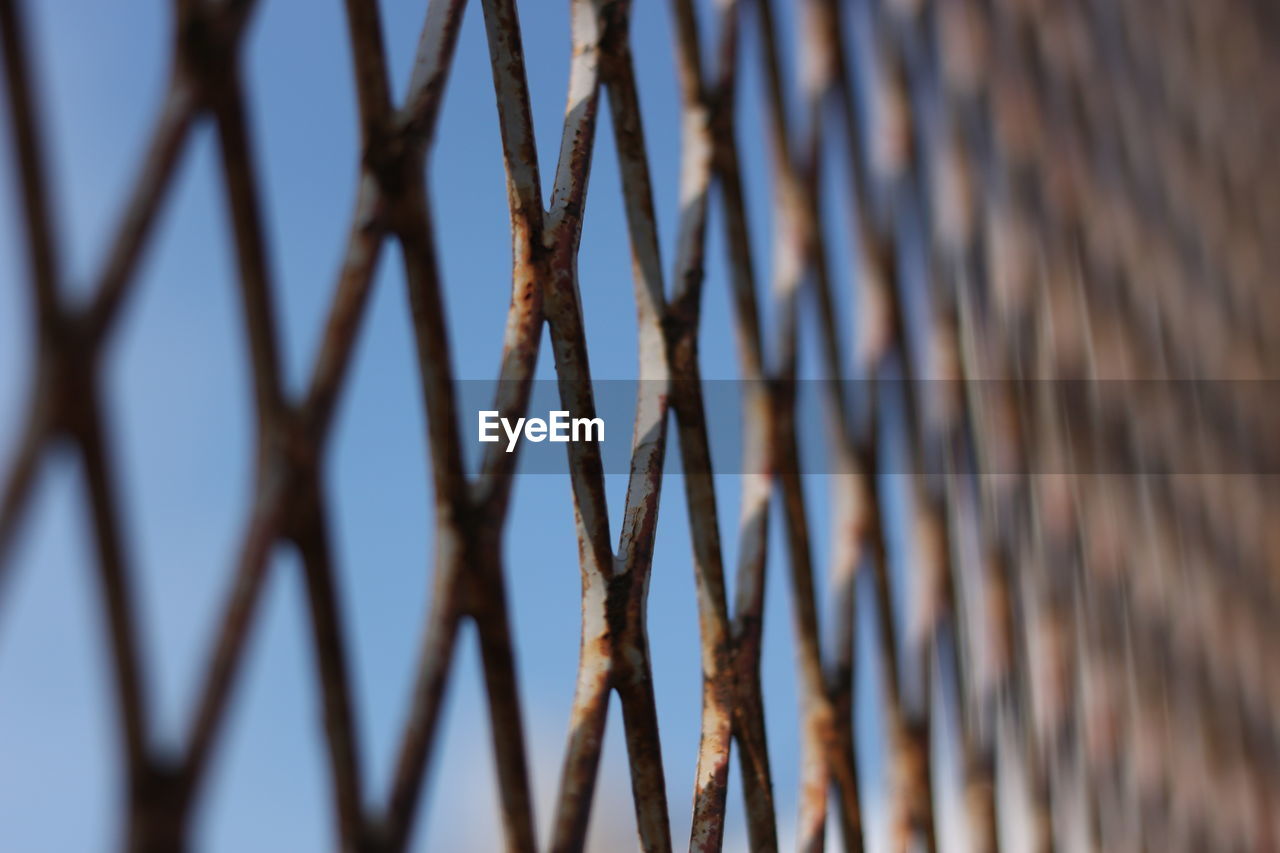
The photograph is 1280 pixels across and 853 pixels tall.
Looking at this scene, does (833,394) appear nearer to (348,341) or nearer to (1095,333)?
(348,341)

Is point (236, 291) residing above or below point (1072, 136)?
below

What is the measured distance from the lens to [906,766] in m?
0.64

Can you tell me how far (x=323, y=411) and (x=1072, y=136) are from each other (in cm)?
102

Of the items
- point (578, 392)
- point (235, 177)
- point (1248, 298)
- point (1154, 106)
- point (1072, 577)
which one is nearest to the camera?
point (235, 177)

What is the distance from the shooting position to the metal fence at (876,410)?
0.23 metres

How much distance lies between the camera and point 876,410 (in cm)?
68

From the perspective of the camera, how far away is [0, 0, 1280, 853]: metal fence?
233 millimetres

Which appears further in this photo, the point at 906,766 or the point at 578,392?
the point at 906,766

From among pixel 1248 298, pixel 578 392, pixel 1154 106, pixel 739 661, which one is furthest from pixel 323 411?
pixel 1248 298

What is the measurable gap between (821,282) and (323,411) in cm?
43

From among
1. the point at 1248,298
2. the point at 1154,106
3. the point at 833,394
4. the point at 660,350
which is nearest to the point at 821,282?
the point at 833,394

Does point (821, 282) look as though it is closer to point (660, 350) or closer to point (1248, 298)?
point (660, 350)

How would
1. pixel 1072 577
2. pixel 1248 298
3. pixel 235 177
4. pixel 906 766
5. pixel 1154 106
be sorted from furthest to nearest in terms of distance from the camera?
pixel 1248 298
pixel 1154 106
pixel 1072 577
pixel 906 766
pixel 235 177

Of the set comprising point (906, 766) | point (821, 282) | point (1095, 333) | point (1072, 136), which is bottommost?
point (906, 766)
